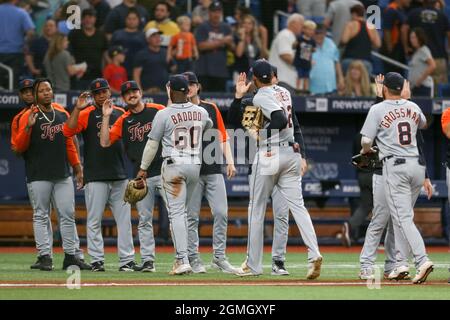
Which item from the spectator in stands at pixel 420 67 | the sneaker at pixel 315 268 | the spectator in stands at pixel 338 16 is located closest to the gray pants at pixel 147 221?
the sneaker at pixel 315 268

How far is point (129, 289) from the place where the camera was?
955cm

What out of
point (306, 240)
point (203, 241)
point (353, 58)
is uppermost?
point (353, 58)

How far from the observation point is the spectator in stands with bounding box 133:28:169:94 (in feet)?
57.5

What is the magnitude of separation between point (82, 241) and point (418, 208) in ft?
18.4

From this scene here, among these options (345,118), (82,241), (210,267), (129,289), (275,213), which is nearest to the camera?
(129,289)

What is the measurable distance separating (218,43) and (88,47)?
6.95ft

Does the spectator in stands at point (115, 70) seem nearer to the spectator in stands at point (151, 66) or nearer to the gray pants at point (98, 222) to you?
the spectator in stands at point (151, 66)

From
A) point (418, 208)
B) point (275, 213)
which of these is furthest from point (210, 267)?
point (418, 208)

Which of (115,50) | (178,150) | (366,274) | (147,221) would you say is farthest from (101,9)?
(366,274)

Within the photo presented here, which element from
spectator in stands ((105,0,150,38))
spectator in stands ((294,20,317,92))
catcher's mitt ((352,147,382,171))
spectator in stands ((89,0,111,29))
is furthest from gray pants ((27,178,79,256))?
spectator in stands ((294,20,317,92))

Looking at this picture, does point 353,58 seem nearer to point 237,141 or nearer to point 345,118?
point 345,118

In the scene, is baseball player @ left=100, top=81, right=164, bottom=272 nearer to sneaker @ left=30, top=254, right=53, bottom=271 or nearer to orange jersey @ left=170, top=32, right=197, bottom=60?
sneaker @ left=30, top=254, right=53, bottom=271

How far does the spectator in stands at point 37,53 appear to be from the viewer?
17.5 meters

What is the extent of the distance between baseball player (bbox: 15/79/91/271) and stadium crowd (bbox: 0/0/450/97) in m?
5.06
